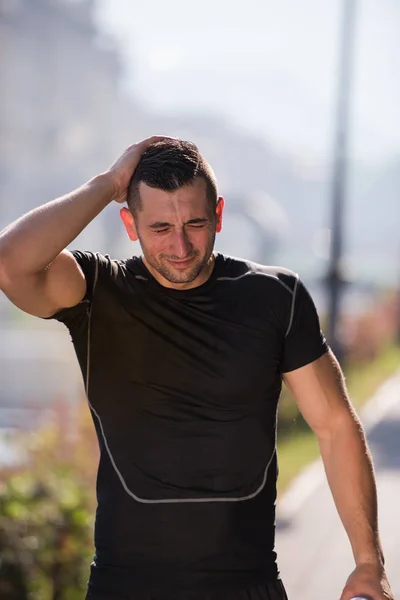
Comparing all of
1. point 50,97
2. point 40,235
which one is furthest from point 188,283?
point 50,97

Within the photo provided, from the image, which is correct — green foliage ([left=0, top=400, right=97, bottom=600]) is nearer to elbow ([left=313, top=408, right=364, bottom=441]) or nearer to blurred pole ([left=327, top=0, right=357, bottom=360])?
elbow ([left=313, top=408, right=364, bottom=441])

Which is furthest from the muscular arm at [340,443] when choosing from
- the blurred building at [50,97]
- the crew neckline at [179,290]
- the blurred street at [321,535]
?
the blurred building at [50,97]

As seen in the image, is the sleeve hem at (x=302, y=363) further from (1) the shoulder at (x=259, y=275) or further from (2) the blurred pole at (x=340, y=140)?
(2) the blurred pole at (x=340, y=140)

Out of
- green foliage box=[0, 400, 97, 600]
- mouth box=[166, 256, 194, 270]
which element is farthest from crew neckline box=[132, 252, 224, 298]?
green foliage box=[0, 400, 97, 600]

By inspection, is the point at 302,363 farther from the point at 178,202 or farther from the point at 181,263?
the point at 178,202

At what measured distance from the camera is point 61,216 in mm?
2883

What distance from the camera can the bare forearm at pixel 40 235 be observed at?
9.32 ft

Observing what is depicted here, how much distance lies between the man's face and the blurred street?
172 inches

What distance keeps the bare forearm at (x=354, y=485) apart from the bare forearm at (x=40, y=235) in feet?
2.79

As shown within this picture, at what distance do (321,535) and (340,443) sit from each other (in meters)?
5.69

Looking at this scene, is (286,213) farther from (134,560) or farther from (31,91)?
(134,560)

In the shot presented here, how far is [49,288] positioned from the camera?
2924 millimetres

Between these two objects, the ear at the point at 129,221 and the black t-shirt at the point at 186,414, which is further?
the ear at the point at 129,221

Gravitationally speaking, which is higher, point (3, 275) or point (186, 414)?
point (3, 275)
